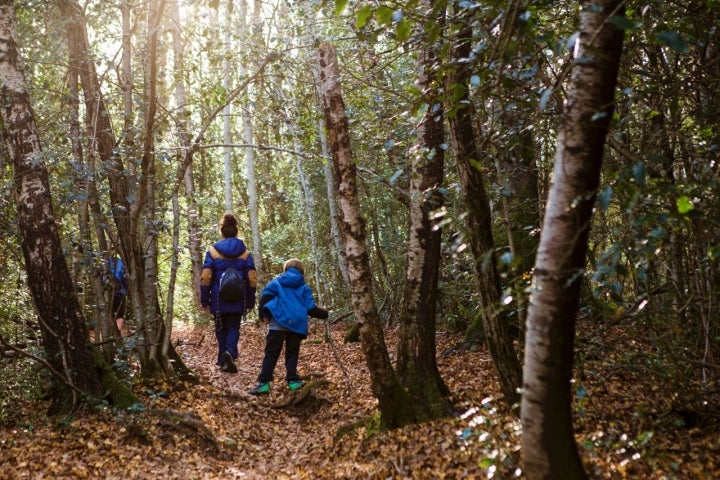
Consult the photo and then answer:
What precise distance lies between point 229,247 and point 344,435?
3.75m

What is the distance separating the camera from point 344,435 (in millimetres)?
6312

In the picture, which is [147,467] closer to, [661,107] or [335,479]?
[335,479]

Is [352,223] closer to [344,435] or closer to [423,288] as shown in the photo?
[423,288]

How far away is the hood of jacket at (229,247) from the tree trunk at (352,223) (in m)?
3.67

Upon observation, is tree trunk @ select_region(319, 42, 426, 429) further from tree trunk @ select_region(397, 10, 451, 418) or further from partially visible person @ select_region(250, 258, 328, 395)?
partially visible person @ select_region(250, 258, 328, 395)

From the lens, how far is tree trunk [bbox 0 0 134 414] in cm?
616

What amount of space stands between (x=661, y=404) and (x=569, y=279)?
10.2 feet

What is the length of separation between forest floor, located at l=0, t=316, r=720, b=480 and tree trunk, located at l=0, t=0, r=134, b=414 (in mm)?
615

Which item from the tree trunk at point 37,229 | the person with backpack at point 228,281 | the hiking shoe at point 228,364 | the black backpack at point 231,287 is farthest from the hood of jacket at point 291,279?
the tree trunk at point 37,229

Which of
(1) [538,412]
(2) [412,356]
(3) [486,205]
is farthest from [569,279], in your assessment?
(2) [412,356]

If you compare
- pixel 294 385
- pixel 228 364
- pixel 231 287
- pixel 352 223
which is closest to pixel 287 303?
pixel 231 287

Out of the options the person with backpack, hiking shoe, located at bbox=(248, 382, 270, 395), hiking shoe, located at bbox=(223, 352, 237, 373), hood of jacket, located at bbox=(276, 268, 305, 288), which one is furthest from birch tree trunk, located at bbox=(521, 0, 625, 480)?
hiking shoe, located at bbox=(223, 352, 237, 373)

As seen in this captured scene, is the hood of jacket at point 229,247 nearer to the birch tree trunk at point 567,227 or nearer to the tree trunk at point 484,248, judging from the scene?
the tree trunk at point 484,248

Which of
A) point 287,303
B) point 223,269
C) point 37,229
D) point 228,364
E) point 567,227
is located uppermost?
point 37,229
